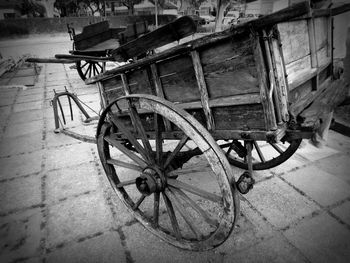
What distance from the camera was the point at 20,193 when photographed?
9.87ft

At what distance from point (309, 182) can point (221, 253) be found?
61.0 inches

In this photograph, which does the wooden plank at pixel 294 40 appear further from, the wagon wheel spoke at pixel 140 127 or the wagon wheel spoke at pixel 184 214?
the wagon wheel spoke at pixel 184 214

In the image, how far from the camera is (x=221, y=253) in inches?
81.4

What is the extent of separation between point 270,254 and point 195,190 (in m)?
0.96

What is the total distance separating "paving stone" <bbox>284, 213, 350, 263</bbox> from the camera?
199cm

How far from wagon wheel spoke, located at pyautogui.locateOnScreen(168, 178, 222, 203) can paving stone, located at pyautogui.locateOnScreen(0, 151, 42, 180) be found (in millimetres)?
2575

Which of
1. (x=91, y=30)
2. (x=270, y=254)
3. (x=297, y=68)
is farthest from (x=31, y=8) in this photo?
(x=270, y=254)

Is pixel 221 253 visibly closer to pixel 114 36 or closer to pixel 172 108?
pixel 172 108

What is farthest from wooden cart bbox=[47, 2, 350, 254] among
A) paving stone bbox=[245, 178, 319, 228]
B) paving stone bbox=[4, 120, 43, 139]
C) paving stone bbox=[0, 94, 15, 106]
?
paving stone bbox=[0, 94, 15, 106]

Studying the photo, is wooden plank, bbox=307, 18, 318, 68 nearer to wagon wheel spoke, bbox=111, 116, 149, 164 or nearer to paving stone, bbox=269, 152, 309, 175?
paving stone, bbox=269, 152, 309, 175

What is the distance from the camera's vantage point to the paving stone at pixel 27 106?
6294 mm

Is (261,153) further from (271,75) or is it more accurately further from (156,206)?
(271,75)

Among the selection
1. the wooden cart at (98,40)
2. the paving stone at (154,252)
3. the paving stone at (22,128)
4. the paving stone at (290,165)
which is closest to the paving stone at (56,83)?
the wooden cart at (98,40)

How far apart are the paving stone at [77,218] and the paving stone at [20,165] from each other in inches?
44.1
